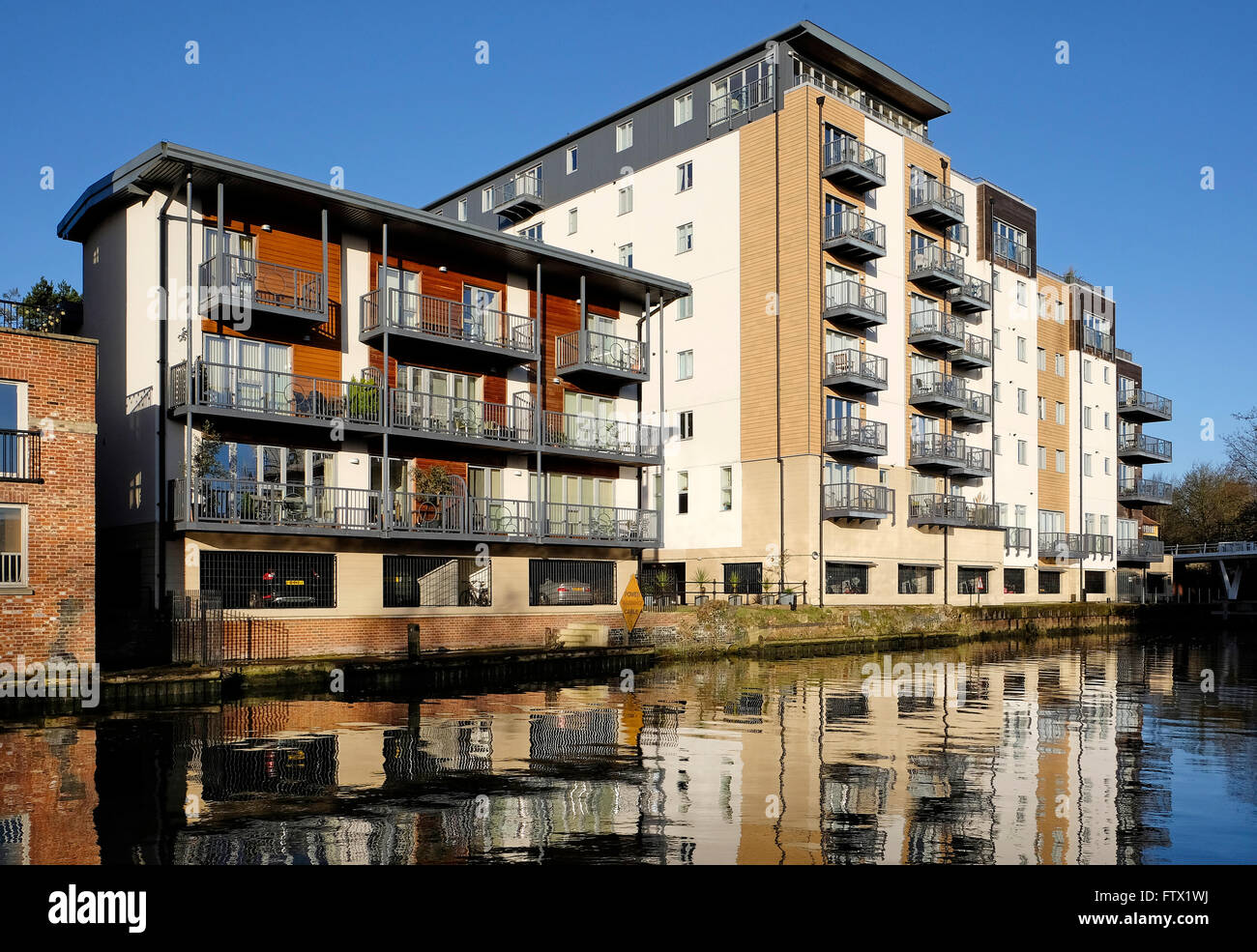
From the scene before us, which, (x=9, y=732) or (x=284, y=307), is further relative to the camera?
(x=284, y=307)

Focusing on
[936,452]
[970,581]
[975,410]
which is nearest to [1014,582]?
[970,581]

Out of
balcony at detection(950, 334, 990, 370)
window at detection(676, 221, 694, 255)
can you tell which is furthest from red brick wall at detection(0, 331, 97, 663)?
balcony at detection(950, 334, 990, 370)

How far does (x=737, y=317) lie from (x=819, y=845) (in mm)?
39847

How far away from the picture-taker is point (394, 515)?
102 ft

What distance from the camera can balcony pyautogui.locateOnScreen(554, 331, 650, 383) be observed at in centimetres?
3644

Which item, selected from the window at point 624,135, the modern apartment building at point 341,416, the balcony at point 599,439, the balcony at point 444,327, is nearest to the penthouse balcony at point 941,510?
the balcony at point 599,439

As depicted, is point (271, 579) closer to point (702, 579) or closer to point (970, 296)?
point (702, 579)

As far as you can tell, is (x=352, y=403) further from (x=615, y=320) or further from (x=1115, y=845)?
(x=1115, y=845)

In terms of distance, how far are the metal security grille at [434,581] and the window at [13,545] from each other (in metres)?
10.7

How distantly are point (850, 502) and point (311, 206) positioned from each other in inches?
1000

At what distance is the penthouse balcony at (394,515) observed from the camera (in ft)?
89.3

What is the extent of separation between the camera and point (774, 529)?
46469mm
